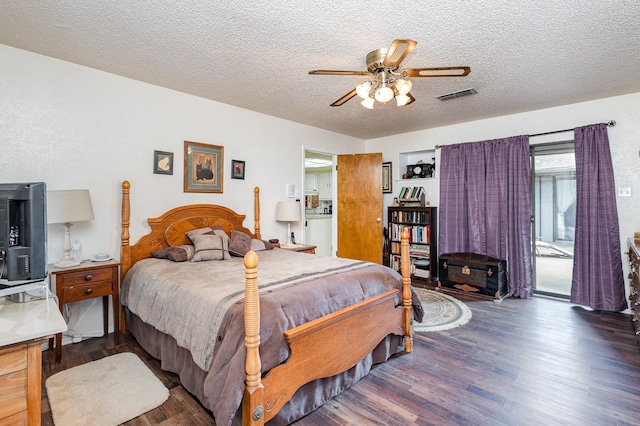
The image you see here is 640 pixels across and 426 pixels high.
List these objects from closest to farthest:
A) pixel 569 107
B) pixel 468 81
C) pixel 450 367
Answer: pixel 450 367 < pixel 468 81 < pixel 569 107

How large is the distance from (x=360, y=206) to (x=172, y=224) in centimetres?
306

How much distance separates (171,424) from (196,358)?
397 mm

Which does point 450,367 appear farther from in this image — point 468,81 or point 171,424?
point 468,81

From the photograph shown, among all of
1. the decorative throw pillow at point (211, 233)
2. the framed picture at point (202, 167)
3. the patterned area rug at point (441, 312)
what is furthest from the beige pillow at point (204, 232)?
the patterned area rug at point (441, 312)

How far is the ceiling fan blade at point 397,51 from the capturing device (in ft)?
6.05

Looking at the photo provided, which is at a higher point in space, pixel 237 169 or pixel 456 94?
pixel 456 94

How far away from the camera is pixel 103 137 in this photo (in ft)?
9.71

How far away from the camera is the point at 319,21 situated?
210 cm

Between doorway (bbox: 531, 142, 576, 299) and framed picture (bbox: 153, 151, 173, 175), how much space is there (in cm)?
464

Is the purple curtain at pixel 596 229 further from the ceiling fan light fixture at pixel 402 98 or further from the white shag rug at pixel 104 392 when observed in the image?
the white shag rug at pixel 104 392

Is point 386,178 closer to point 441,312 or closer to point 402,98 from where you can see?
point 441,312

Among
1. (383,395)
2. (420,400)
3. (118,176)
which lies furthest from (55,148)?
(420,400)

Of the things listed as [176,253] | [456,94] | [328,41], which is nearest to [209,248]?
[176,253]

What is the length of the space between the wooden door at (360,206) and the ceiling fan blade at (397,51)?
3048mm
